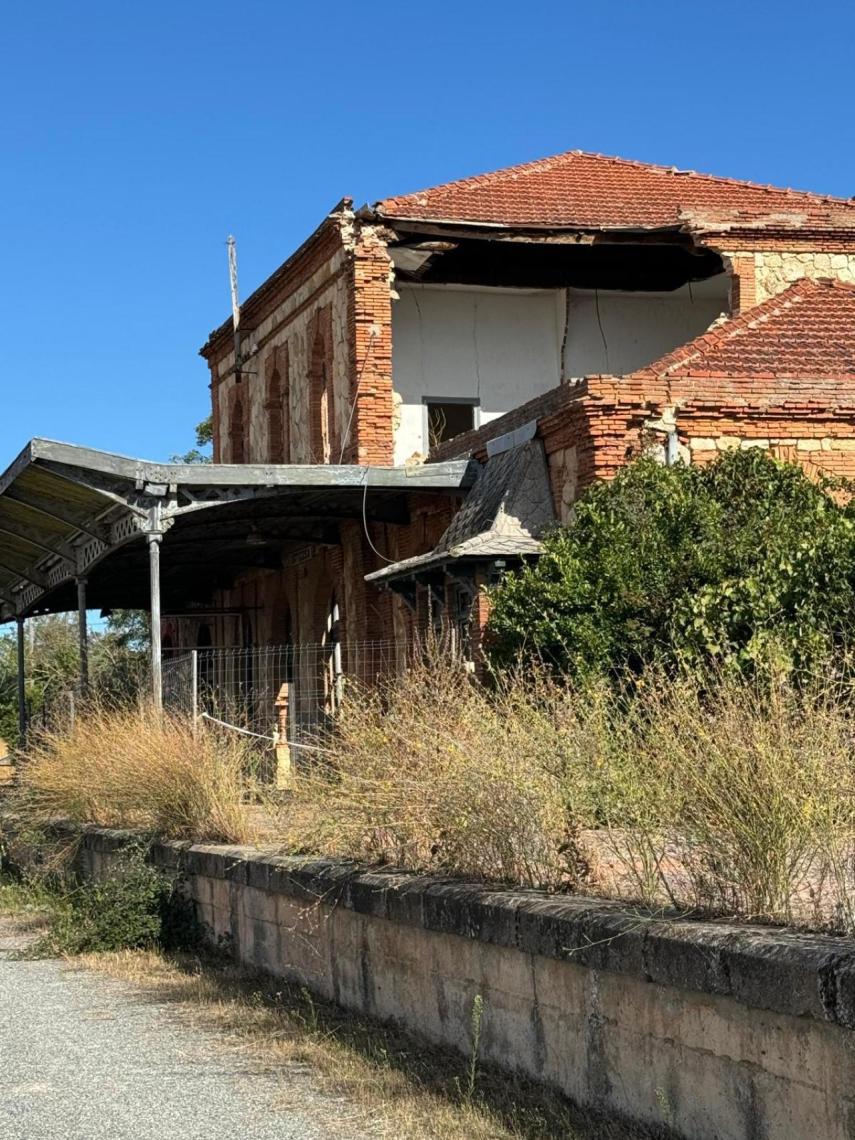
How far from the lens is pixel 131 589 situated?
30953mm

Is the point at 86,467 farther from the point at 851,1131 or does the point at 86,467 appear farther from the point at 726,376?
the point at 851,1131

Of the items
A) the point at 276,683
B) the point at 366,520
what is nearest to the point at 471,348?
the point at 366,520

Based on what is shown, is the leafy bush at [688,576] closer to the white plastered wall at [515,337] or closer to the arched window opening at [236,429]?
the white plastered wall at [515,337]

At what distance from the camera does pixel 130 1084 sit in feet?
25.6

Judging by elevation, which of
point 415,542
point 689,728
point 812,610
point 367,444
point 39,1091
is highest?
point 367,444

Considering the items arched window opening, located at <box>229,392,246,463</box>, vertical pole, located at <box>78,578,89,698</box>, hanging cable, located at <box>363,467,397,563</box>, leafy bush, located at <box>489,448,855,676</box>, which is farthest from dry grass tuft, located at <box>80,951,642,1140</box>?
arched window opening, located at <box>229,392,246,463</box>

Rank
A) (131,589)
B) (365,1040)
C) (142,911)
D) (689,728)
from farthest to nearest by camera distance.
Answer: (131,589), (142,911), (365,1040), (689,728)

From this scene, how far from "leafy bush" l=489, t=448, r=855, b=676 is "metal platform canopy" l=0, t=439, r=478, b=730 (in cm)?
379

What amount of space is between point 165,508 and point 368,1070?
1113 cm

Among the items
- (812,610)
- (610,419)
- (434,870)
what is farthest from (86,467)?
(434,870)

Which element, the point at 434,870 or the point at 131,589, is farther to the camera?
the point at 131,589

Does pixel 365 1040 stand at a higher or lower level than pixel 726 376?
lower

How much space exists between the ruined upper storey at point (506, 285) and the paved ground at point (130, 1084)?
14336mm

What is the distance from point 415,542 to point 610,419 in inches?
213
